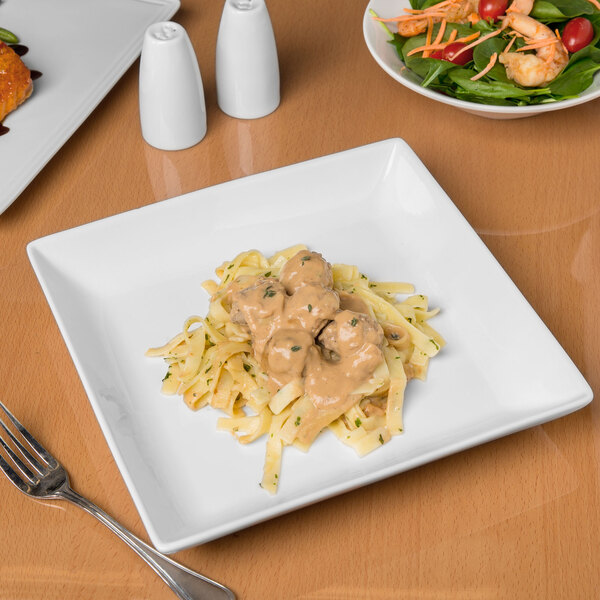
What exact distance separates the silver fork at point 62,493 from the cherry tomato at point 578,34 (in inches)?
64.6

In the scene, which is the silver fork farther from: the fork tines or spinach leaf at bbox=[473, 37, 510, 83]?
spinach leaf at bbox=[473, 37, 510, 83]

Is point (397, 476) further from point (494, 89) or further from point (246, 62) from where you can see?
point (246, 62)

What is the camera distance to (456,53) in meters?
2.12

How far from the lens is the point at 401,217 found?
195cm

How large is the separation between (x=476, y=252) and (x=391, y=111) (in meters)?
0.75

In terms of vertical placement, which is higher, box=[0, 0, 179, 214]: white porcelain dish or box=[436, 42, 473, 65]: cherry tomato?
box=[0, 0, 179, 214]: white porcelain dish

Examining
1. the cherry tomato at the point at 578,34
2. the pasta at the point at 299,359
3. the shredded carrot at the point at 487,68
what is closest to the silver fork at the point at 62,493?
the pasta at the point at 299,359

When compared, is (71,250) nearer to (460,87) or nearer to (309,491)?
(309,491)

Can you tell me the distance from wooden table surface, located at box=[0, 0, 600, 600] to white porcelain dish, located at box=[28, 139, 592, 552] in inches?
3.4

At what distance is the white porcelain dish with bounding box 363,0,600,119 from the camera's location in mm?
2006

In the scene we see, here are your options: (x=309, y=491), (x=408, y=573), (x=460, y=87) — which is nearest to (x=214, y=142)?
(x=460, y=87)

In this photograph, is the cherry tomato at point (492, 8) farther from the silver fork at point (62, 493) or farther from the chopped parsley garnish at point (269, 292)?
the silver fork at point (62, 493)

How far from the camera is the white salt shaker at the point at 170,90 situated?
6.52ft

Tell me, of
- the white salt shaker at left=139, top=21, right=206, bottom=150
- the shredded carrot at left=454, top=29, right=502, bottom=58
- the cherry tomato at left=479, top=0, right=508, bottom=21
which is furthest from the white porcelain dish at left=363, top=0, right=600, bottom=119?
the white salt shaker at left=139, top=21, right=206, bottom=150
